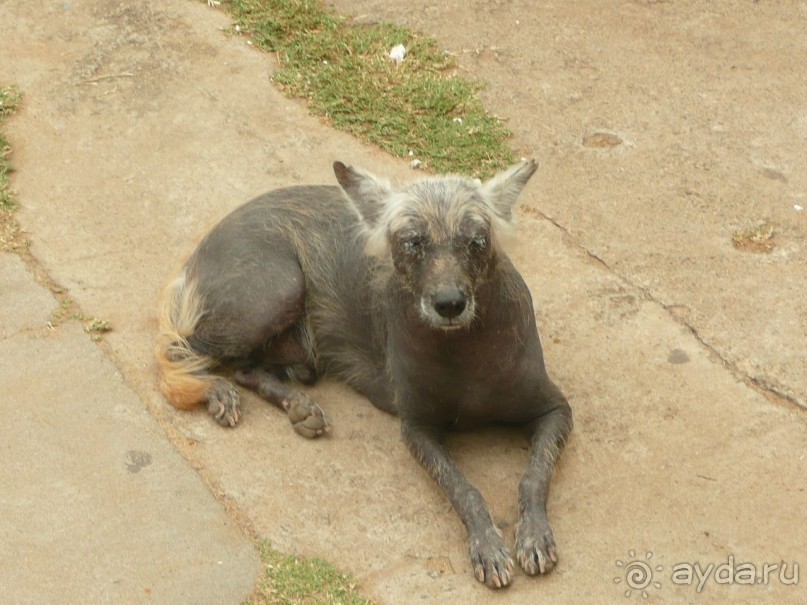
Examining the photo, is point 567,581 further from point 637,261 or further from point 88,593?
point 637,261

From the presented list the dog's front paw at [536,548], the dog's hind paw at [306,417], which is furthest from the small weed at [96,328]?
the dog's front paw at [536,548]

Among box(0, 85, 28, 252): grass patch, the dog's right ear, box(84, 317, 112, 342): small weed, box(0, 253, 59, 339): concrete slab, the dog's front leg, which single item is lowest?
box(0, 85, 28, 252): grass patch

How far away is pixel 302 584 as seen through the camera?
16.3 feet

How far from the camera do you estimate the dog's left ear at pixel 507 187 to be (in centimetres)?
564

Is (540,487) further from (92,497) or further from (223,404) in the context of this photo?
(92,497)

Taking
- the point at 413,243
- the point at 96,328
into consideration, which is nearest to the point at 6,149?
the point at 96,328

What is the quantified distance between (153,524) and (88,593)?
1.52 feet

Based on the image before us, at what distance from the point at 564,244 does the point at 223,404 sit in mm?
2250

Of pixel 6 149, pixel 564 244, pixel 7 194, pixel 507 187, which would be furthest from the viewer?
pixel 6 149

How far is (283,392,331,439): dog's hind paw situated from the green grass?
8.66ft

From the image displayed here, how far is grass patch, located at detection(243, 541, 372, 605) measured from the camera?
4891 mm

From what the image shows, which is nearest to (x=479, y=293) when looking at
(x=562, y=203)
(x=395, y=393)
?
(x=395, y=393)

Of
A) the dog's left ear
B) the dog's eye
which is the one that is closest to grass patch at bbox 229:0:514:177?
the dog's left ear

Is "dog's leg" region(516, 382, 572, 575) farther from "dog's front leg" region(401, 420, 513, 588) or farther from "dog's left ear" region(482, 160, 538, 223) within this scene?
"dog's left ear" region(482, 160, 538, 223)
